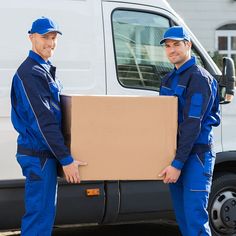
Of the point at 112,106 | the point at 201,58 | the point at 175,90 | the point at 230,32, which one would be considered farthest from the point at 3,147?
the point at 230,32

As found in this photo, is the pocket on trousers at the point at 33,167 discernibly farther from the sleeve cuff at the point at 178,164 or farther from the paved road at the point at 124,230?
the paved road at the point at 124,230

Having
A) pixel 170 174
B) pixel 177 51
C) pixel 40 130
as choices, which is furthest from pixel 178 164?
pixel 40 130

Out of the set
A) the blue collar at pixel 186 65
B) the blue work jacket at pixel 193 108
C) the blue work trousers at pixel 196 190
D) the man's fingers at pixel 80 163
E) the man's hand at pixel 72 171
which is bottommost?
the blue work trousers at pixel 196 190

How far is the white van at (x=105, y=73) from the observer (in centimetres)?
514

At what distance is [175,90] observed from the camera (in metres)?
4.60

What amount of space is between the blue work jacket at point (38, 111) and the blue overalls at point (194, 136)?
799mm

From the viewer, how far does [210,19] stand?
18.0m

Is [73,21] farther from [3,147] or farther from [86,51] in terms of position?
[3,147]

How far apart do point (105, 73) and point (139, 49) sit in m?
0.40

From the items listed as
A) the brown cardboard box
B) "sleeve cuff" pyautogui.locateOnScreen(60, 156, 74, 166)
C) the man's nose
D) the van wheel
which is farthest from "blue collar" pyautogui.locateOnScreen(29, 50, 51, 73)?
the van wheel

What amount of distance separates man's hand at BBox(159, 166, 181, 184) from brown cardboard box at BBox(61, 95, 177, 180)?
0.05 metres

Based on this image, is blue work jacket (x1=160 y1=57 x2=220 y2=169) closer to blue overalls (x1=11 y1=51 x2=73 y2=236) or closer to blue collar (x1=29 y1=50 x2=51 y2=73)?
blue overalls (x1=11 y1=51 x2=73 y2=236)

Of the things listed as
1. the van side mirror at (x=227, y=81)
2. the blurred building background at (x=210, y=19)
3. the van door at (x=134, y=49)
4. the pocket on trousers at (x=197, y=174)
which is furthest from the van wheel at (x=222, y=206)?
the blurred building background at (x=210, y=19)

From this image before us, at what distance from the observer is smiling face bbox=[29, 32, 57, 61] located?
14.7 ft
